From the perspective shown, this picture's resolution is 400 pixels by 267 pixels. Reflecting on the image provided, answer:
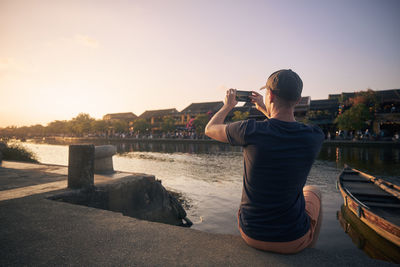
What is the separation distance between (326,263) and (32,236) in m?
2.71

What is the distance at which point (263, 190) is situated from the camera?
1.71 meters

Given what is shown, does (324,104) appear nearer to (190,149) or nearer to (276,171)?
(190,149)

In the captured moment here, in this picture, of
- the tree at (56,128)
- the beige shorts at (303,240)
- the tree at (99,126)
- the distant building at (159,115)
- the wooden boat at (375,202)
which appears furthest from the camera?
the tree at (56,128)

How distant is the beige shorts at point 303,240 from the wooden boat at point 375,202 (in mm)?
3385

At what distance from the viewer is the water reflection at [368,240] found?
14.8 ft

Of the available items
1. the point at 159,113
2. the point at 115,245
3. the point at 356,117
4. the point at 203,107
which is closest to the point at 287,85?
the point at 115,245

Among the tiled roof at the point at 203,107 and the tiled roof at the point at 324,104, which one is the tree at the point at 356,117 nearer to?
the tiled roof at the point at 324,104

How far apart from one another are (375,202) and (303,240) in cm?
626

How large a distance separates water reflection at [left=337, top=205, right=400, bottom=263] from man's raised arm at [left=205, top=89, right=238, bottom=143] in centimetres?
480

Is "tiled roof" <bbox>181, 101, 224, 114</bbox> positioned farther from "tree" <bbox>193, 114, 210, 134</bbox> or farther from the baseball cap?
the baseball cap

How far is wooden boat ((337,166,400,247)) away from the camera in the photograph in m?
4.39

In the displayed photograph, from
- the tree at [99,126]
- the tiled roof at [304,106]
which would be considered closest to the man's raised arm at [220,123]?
the tiled roof at [304,106]

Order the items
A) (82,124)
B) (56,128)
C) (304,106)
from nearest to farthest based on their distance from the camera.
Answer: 1. (304,106)
2. (82,124)
3. (56,128)

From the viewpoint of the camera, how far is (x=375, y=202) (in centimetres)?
638
